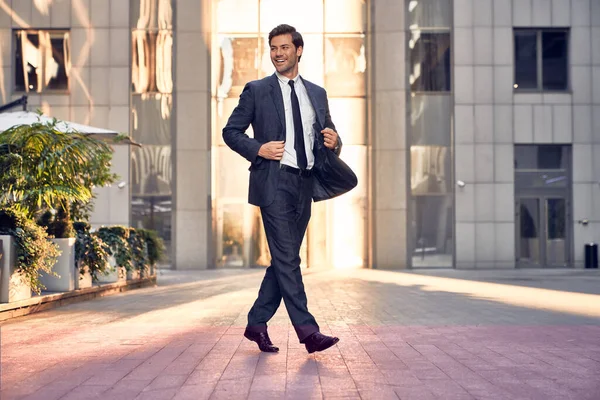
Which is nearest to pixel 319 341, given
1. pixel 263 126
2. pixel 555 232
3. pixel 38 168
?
pixel 263 126

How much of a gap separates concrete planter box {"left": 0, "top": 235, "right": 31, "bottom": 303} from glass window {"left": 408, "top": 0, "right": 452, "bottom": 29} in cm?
2047

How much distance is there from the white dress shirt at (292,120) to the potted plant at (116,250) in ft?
30.3

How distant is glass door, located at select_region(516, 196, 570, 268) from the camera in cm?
2858

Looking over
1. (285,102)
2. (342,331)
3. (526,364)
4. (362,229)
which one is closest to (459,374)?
(526,364)

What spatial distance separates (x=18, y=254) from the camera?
10.3 meters

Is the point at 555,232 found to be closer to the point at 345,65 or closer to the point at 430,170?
the point at 430,170

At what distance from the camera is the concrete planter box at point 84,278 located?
13330 mm

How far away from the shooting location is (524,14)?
28.8m

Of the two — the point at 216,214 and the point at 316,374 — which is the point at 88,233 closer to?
the point at 316,374

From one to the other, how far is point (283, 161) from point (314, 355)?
137 centimetres

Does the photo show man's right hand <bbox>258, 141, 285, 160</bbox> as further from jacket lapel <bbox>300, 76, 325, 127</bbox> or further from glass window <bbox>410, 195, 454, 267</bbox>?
glass window <bbox>410, 195, 454, 267</bbox>

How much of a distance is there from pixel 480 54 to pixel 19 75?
46.9ft

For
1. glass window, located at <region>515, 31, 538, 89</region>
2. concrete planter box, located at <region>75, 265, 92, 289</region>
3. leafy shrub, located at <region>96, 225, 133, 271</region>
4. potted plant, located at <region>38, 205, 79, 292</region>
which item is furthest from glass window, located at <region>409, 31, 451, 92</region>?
potted plant, located at <region>38, 205, 79, 292</region>

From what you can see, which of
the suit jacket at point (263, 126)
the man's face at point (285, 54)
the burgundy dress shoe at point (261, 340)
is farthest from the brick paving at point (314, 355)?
the man's face at point (285, 54)
